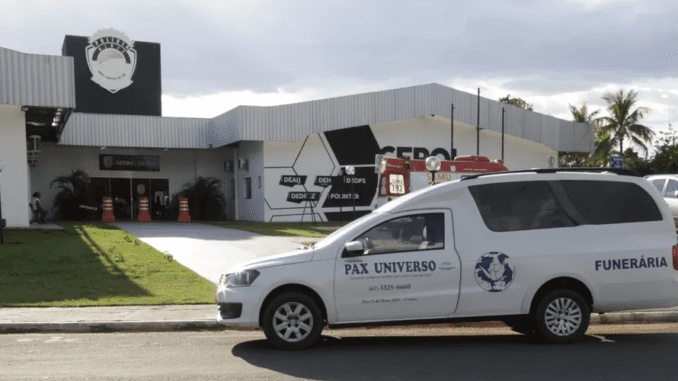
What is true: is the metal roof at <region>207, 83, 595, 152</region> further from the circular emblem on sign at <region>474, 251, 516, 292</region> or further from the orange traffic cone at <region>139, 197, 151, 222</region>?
the circular emblem on sign at <region>474, 251, 516, 292</region>

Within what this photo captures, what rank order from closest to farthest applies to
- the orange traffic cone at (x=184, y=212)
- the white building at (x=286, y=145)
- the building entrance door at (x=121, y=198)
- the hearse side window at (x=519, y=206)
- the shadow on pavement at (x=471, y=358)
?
the shadow on pavement at (x=471, y=358) < the hearse side window at (x=519, y=206) < the white building at (x=286, y=145) < the orange traffic cone at (x=184, y=212) < the building entrance door at (x=121, y=198)

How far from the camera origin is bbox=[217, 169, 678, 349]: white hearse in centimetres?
712

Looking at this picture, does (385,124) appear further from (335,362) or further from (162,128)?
(335,362)

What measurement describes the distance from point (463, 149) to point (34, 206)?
21949 mm

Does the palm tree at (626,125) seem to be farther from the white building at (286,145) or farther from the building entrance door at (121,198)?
the building entrance door at (121,198)

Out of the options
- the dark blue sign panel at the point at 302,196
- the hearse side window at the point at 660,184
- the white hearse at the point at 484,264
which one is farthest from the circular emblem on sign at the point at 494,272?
the dark blue sign panel at the point at 302,196

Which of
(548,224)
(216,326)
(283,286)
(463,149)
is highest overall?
(463,149)

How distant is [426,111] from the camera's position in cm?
3338

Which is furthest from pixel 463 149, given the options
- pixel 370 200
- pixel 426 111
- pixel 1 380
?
pixel 1 380

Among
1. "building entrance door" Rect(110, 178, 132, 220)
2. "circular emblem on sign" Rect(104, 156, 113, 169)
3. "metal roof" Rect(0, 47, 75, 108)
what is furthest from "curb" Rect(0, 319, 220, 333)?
"circular emblem on sign" Rect(104, 156, 113, 169)

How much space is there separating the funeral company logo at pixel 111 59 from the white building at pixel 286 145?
317 inches

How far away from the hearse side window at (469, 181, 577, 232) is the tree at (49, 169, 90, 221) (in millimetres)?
30307

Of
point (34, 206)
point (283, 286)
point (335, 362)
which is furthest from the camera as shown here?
point (34, 206)

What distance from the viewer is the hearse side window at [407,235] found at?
7.26 metres
